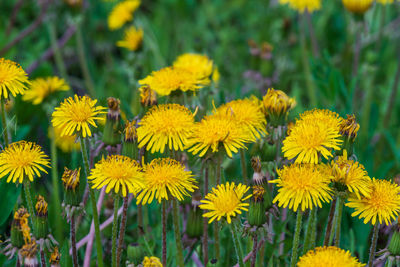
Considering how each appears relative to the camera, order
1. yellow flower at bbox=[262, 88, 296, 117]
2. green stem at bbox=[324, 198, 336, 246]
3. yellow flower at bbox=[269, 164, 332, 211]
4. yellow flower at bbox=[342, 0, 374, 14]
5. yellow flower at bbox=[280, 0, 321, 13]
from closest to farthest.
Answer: yellow flower at bbox=[269, 164, 332, 211] → green stem at bbox=[324, 198, 336, 246] → yellow flower at bbox=[262, 88, 296, 117] → yellow flower at bbox=[342, 0, 374, 14] → yellow flower at bbox=[280, 0, 321, 13]

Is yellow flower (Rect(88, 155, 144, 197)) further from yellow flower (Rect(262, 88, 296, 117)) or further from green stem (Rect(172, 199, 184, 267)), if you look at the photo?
yellow flower (Rect(262, 88, 296, 117))

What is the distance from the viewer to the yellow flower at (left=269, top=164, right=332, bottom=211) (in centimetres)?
142

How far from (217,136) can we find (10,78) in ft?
2.42

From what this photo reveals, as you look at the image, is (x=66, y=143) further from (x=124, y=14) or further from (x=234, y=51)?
(x=234, y=51)

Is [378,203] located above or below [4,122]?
below

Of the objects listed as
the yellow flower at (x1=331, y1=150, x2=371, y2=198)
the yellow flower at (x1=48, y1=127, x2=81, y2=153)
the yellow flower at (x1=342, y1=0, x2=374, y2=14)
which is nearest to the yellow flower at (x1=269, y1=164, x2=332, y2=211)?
the yellow flower at (x1=331, y1=150, x2=371, y2=198)

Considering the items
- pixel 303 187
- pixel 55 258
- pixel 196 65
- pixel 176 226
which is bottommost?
pixel 55 258

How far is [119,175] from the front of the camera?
1.48 meters

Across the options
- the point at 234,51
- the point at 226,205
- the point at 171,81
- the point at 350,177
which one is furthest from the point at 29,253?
the point at 234,51

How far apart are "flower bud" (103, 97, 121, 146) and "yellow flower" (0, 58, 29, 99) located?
298mm

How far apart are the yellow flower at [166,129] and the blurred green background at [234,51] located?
0.98 metres

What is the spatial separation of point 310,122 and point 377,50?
1.97 meters

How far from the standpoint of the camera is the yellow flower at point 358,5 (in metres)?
2.96

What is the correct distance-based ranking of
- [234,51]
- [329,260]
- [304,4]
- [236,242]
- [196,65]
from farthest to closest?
[234,51], [304,4], [196,65], [236,242], [329,260]
